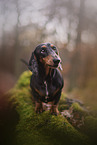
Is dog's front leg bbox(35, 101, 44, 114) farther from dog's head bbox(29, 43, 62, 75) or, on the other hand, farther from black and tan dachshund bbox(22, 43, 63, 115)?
dog's head bbox(29, 43, 62, 75)

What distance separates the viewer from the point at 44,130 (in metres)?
1.42

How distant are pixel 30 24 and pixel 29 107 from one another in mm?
1975

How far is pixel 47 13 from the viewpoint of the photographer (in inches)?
107

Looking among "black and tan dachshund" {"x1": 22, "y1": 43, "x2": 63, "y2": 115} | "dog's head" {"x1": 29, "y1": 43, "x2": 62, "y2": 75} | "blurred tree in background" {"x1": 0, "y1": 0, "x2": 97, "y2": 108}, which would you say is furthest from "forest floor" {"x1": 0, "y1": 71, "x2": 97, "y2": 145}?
"blurred tree in background" {"x1": 0, "y1": 0, "x2": 97, "y2": 108}

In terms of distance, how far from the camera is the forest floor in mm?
1249

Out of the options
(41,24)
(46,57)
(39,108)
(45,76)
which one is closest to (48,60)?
(46,57)

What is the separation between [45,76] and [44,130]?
70 cm

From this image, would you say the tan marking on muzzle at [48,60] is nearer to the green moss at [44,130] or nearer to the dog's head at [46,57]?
the dog's head at [46,57]

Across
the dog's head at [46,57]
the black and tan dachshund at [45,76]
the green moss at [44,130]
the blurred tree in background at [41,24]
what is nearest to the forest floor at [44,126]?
the green moss at [44,130]

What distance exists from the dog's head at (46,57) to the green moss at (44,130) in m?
0.72

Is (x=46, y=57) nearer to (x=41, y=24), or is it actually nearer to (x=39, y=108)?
(x=39, y=108)

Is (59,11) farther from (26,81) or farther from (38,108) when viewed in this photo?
(38,108)

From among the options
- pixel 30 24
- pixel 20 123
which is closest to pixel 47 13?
pixel 30 24

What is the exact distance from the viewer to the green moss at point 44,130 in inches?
48.8
